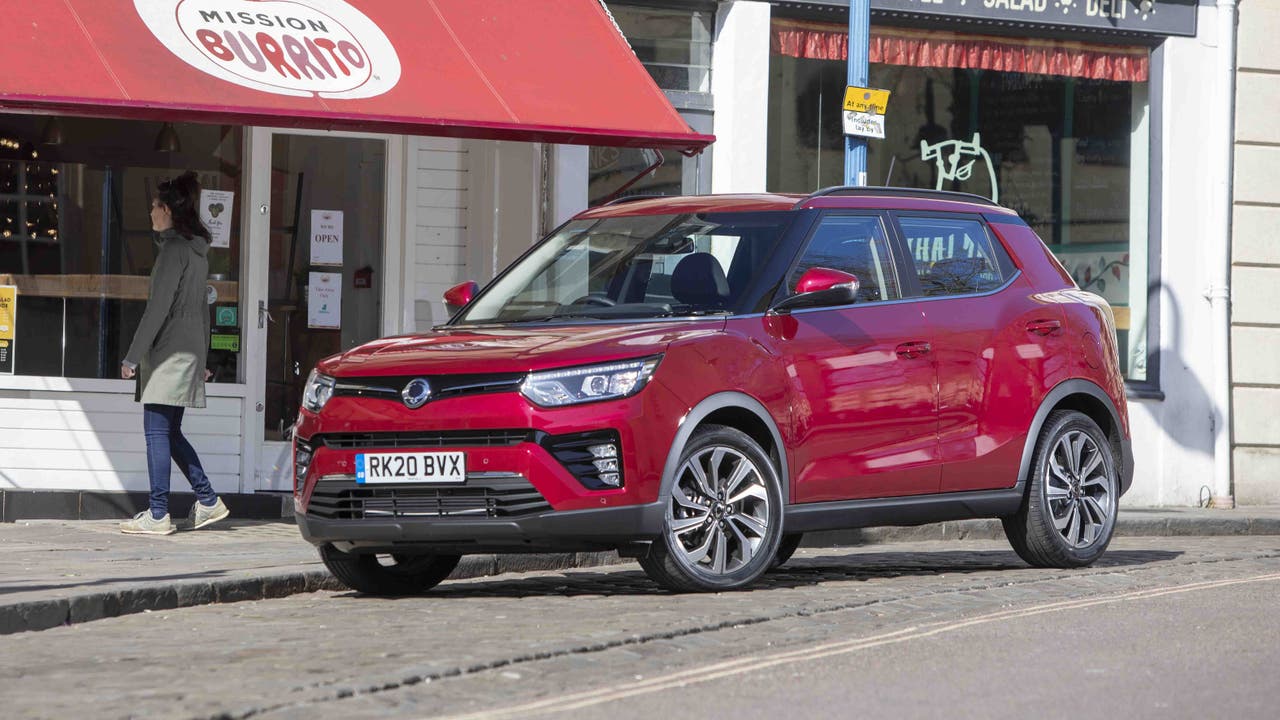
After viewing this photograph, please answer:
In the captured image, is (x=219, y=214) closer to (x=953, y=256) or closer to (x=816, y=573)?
(x=816, y=573)

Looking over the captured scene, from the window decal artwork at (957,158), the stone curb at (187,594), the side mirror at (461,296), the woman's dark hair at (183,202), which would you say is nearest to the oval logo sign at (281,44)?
the woman's dark hair at (183,202)

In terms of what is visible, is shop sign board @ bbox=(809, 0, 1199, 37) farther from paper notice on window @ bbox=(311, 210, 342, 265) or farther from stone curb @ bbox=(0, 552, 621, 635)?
stone curb @ bbox=(0, 552, 621, 635)

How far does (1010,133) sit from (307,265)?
19.9 feet

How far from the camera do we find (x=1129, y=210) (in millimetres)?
16984

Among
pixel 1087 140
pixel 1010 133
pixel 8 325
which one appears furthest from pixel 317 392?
pixel 1087 140

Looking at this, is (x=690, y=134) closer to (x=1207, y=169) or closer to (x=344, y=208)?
(x=344, y=208)

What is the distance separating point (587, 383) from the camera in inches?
312

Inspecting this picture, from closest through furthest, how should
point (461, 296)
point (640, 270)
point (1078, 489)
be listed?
1. point (640, 270)
2. point (461, 296)
3. point (1078, 489)

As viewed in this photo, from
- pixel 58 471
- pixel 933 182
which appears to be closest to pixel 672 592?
pixel 58 471

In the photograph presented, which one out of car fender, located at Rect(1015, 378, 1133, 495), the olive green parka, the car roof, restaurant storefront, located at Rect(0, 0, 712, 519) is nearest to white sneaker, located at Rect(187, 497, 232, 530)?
the olive green parka

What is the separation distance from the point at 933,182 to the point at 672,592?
8411 millimetres

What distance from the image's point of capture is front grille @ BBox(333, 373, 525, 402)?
Answer: 7914 mm

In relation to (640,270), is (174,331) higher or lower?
lower

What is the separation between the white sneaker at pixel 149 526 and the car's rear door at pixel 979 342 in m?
4.90
